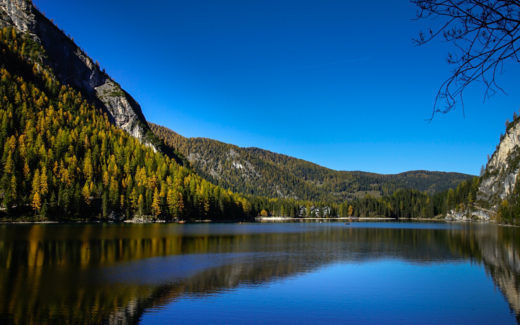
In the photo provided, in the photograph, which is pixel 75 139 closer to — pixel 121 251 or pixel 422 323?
pixel 121 251

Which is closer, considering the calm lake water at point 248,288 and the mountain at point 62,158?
the calm lake water at point 248,288

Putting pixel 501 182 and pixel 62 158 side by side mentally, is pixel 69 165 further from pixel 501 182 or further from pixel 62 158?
pixel 501 182

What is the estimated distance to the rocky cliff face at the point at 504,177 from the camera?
174075 mm

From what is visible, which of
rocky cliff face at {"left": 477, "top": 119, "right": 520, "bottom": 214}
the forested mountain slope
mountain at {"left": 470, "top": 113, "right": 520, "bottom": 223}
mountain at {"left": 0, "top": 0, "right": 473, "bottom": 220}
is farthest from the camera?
rocky cliff face at {"left": 477, "top": 119, "right": 520, "bottom": 214}

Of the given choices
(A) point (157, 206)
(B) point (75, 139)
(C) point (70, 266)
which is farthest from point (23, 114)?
(C) point (70, 266)

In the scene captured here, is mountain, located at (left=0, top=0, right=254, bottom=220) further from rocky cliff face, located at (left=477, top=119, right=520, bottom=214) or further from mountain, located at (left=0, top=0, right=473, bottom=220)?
rocky cliff face, located at (left=477, top=119, right=520, bottom=214)

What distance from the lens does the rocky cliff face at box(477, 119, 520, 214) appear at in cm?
17407

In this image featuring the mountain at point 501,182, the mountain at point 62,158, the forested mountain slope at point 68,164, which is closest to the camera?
the forested mountain slope at point 68,164

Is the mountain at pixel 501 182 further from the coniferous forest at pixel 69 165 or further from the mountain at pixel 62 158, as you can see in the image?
the coniferous forest at pixel 69 165

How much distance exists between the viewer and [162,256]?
38.7 metres

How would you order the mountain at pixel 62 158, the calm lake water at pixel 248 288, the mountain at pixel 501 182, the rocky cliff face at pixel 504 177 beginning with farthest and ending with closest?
the rocky cliff face at pixel 504 177 < the mountain at pixel 501 182 < the mountain at pixel 62 158 < the calm lake water at pixel 248 288

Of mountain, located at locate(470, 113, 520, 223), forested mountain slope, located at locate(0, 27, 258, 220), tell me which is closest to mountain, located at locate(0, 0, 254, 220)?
forested mountain slope, located at locate(0, 27, 258, 220)

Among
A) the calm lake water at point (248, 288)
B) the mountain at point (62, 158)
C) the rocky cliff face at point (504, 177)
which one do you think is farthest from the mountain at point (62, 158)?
the rocky cliff face at point (504, 177)

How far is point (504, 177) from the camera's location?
182125 millimetres
